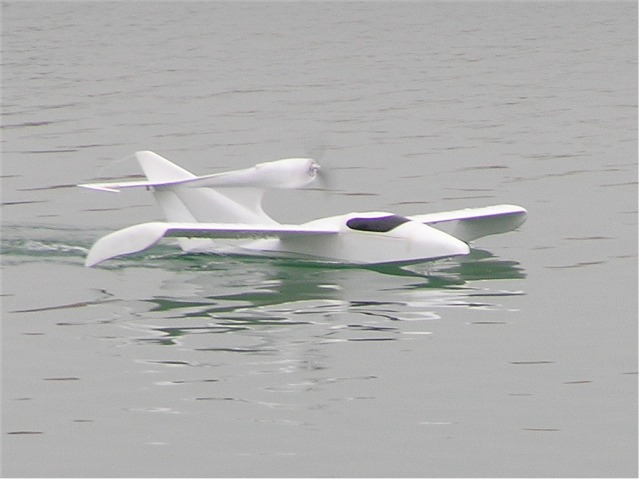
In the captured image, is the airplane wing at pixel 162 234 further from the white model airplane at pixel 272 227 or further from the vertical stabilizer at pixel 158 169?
the vertical stabilizer at pixel 158 169

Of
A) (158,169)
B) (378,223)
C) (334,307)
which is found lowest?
(334,307)

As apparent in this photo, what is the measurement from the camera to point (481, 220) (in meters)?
33.0

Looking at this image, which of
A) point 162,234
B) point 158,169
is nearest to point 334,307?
point 162,234

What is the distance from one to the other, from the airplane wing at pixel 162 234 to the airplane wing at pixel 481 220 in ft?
11.6

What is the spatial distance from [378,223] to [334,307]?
13.8ft

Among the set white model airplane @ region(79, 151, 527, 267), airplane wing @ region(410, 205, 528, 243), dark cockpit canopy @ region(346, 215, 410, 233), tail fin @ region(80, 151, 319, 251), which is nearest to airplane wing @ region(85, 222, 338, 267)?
white model airplane @ region(79, 151, 527, 267)

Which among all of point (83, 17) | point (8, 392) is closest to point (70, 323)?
point (8, 392)

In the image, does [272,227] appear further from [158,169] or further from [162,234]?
[158,169]

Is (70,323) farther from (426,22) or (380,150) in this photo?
(426,22)

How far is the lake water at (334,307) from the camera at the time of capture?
18.7 m

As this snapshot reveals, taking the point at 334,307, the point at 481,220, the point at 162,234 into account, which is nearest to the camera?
the point at 334,307

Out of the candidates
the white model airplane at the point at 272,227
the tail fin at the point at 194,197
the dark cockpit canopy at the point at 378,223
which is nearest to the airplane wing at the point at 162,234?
the white model airplane at the point at 272,227

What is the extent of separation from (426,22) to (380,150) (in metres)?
58.1

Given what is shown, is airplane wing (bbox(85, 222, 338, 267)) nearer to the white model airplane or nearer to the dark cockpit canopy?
the white model airplane
